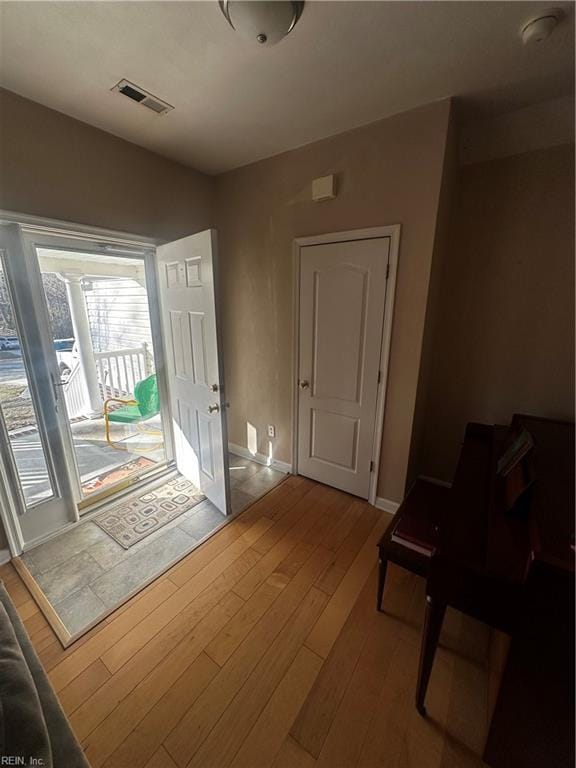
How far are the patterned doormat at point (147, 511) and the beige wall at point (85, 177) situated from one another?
6.50ft

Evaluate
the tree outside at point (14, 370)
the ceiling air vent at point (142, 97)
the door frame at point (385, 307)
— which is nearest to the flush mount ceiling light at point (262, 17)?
the ceiling air vent at point (142, 97)

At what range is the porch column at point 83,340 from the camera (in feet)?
6.88

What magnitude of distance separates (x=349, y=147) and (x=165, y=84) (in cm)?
108

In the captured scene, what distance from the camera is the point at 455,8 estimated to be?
109cm

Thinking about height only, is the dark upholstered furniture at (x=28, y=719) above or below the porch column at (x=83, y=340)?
below

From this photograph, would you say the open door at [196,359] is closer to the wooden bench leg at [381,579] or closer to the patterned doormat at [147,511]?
the patterned doormat at [147,511]

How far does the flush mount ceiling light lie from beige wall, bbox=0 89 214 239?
3.98 feet

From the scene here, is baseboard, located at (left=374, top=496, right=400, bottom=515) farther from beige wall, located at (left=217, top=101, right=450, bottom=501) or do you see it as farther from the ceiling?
the ceiling

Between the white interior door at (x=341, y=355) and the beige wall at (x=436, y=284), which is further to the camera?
the white interior door at (x=341, y=355)

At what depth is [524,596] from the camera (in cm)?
75

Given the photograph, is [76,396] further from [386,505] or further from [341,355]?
[386,505]

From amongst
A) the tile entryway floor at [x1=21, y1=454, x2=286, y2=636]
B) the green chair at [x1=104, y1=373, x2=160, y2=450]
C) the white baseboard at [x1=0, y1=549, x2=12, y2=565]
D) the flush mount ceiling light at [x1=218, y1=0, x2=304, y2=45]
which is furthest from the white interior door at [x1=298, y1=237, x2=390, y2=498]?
the white baseboard at [x1=0, y1=549, x2=12, y2=565]

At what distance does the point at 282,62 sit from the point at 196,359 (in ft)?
5.29

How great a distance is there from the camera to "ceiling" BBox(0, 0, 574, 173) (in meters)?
1.11
